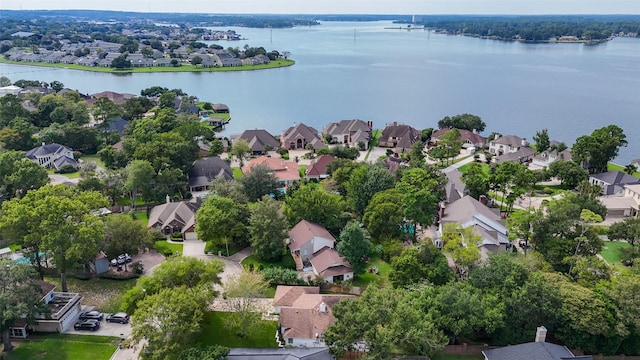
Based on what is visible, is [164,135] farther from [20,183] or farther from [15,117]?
[15,117]

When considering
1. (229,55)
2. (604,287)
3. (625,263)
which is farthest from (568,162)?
(229,55)

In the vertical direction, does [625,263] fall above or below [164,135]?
below

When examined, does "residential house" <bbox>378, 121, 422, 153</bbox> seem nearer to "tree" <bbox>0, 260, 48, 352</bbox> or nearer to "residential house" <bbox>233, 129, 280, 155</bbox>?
"residential house" <bbox>233, 129, 280, 155</bbox>

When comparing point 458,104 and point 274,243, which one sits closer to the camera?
point 274,243

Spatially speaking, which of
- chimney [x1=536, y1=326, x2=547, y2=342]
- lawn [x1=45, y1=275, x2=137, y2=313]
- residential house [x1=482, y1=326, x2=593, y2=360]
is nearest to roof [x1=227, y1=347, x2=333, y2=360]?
residential house [x1=482, y1=326, x2=593, y2=360]

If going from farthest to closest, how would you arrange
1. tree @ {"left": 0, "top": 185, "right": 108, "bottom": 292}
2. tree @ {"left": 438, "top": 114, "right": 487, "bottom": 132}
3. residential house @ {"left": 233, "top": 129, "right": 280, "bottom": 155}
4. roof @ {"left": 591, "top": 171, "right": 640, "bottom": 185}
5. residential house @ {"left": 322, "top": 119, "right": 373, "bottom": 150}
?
tree @ {"left": 438, "top": 114, "right": 487, "bottom": 132}, residential house @ {"left": 322, "top": 119, "right": 373, "bottom": 150}, residential house @ {"left": 233, "top": 129, "right": 280, "bottom": 155}, roof @ {"left": 591, "top": 171, "right": 640, "bottom": 185}, tree @ {"left": 0, "top": 185, "right": 108, "bottom": 292}

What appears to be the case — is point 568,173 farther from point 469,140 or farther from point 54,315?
point 54,315

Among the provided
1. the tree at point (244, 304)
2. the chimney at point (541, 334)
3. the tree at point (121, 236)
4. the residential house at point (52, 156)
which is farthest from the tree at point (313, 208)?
the residential house at point (52, 156)
